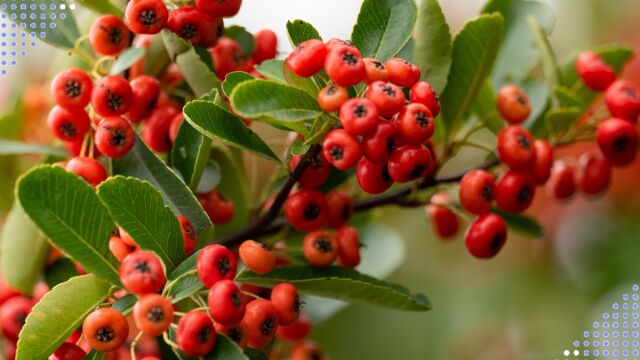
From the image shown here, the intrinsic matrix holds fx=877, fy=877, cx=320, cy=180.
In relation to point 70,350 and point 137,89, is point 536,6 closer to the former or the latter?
point 137,89

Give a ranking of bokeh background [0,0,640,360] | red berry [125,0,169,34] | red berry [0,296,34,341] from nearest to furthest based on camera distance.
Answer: red berry [125,0,169,34] → red berry [0,296,34,341] → bokeh background [0,0,640,360]

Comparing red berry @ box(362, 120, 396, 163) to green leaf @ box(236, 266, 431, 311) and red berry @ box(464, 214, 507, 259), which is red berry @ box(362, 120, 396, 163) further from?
red berry @ box(464, 214, 507, 259)

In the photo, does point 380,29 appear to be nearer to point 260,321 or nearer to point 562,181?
point 260,321

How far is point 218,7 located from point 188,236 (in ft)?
1.27

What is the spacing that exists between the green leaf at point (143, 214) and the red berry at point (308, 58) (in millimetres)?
278

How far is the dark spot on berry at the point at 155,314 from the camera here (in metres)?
1.25

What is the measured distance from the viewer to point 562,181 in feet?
6.21

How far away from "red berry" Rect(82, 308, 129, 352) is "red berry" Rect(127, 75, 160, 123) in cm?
39

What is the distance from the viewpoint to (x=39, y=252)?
1722mm

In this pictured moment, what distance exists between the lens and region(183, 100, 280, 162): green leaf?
1.29 meters

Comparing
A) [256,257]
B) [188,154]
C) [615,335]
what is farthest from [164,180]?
[615,335]

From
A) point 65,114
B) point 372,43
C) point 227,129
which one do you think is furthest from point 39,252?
point 372,43

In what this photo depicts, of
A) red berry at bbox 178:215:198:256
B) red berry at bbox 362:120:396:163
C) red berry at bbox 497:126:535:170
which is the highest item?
red berry at bbox 362:120:396:163

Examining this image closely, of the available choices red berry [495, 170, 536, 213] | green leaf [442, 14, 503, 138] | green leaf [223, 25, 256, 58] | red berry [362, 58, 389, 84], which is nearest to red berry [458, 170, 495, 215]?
red berry [495, 170, 536, 213]
